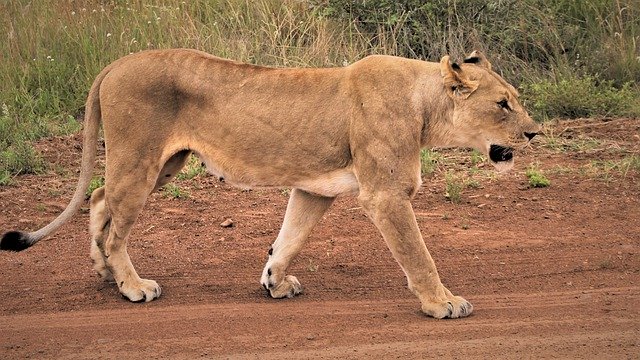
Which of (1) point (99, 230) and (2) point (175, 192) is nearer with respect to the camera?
(1) point (99, 230)

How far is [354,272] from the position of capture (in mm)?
6328

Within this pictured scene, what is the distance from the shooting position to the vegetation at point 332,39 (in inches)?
376

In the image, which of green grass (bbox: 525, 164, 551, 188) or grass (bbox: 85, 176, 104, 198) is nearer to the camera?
green grass (bbox: 525, 164, 551, 188)

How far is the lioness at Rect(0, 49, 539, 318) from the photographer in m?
5.54

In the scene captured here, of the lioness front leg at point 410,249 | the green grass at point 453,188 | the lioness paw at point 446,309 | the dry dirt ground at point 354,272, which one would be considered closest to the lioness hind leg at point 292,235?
the dry dirt ground at point 354,272

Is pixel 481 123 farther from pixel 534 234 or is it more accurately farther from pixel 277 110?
pixel 534 234

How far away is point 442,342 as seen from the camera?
514cm

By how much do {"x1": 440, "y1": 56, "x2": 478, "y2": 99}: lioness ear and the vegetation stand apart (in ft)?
12.5

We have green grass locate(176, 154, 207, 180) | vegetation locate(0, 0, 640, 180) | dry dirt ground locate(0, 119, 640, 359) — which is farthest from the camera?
vegetation locate(0, 0, 640, 180)

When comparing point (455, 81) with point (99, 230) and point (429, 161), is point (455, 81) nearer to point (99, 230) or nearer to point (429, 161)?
point (99, 230)

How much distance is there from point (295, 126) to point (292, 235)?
0.59 metres

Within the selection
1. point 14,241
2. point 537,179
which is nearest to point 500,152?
point 537,179

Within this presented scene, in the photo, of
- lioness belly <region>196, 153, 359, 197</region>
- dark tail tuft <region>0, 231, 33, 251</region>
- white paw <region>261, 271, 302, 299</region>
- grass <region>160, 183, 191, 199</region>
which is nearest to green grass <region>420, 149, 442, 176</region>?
grass <region>160, 183, 191, 199</region>

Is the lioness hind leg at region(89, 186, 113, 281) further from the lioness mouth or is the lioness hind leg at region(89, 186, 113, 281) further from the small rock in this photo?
the lioness mouth
